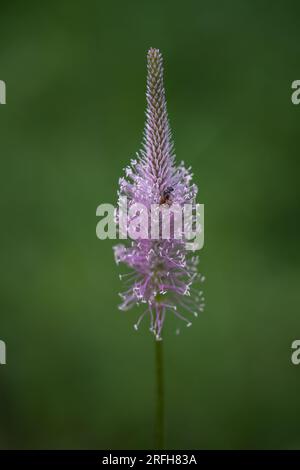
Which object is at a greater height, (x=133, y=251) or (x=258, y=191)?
(x=258, y=191)

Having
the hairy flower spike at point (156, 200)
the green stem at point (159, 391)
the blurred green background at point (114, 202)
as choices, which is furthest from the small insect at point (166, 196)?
the blurred green background at point (114, 202)

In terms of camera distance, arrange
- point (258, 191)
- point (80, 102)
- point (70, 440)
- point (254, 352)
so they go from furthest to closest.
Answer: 1. point (80, 102)
2. point (258, 191)
3. point (254, 352)
4. point (70, 440)

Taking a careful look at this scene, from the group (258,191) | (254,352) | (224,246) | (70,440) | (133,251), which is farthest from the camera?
(258,191)

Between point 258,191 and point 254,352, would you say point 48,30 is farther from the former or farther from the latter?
point 254,352
